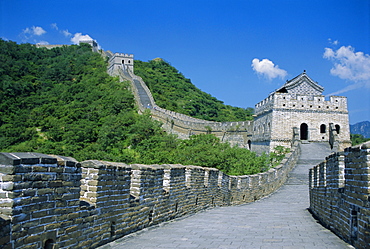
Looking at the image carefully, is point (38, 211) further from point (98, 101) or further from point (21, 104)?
point (21, 104)

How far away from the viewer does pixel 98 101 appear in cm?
5041

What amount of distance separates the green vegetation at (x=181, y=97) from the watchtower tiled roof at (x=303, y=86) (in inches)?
1020

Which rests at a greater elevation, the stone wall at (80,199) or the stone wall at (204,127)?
the stone wall at (204,127)

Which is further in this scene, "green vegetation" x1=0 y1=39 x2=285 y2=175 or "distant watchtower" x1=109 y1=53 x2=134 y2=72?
"distant watchtower" x1=109 y1=53 x2=134 y2=72

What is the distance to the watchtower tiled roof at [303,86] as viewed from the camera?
101 feet

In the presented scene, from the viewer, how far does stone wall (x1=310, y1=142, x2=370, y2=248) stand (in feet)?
16.4

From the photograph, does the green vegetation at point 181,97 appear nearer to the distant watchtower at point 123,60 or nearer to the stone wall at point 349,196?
the distant watchtower at point 123,60

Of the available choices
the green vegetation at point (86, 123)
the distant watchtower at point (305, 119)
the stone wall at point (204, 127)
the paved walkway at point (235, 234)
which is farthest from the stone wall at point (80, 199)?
the stone wall at point (204, 127)

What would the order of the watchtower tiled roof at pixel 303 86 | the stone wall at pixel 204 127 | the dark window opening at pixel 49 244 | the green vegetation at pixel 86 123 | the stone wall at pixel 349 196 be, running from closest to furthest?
1. the dark window opening at pixel 49 244
2. the stone wall at pixel 349 196
3. the green vegetation at pixel 86 123
4. the watchtower tiled roof at pixel 303 86
5. the stone wall at pixel 204 127

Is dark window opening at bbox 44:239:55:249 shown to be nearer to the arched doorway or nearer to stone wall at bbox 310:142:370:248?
stone wall at bbox 310:142:370:248

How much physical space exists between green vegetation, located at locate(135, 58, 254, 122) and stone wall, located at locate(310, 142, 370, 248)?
154 feet

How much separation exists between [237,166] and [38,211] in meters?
18.1

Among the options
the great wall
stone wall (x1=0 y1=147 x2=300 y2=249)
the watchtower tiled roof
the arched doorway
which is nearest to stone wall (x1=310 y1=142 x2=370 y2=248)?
the great wall

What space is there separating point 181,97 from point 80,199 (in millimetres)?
63310
